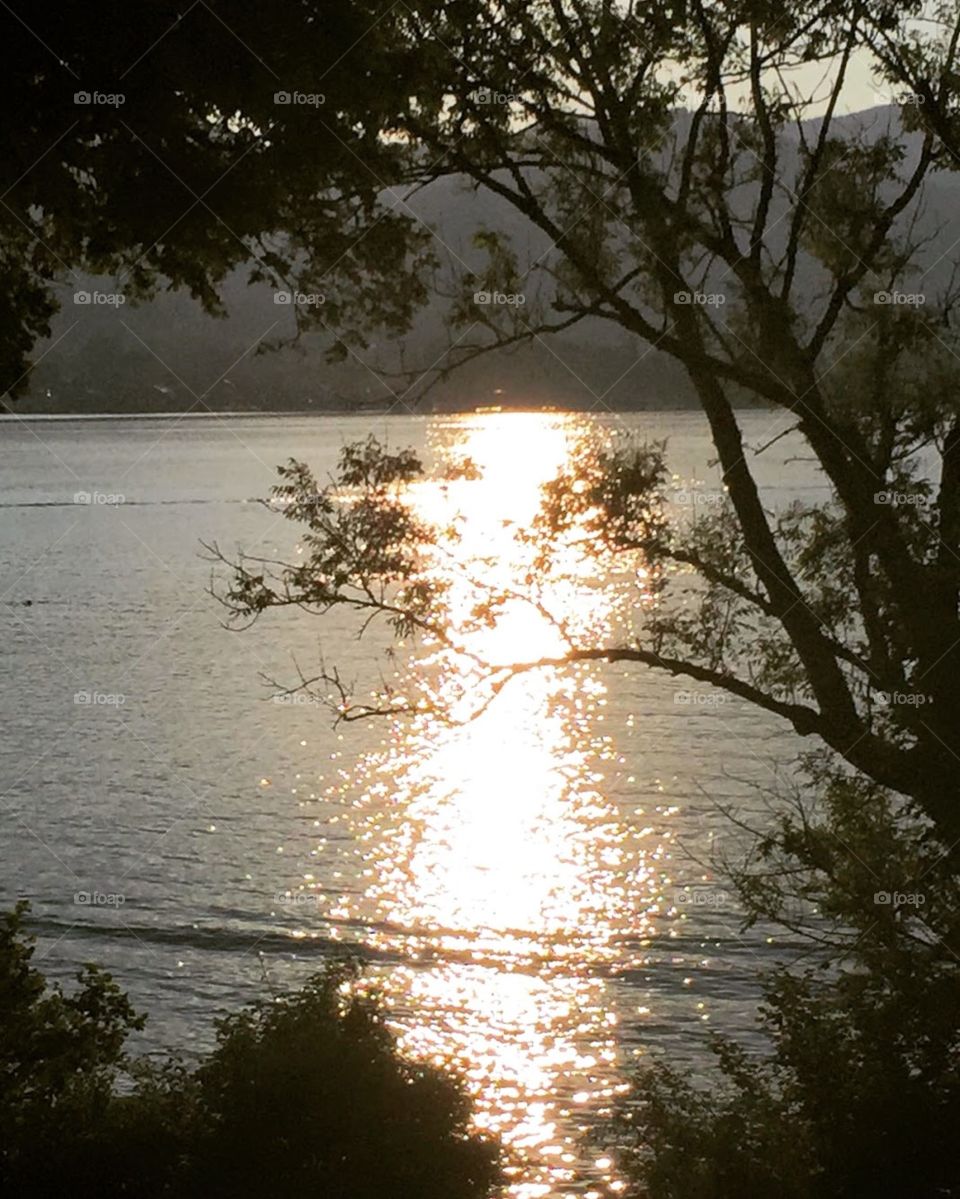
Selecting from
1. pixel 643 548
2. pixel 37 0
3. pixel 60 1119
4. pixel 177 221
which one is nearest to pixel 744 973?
pixel 643 548

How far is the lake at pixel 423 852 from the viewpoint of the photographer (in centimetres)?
2895

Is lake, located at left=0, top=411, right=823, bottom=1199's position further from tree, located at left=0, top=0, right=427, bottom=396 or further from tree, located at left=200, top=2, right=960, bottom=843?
tree, located at left=0, top=0, right=427, bottom=396

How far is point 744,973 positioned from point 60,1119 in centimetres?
1568

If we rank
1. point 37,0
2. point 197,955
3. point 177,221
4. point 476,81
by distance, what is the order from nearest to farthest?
1. point 37,0
2. point 177,221
3. point 476,81
4. point 197,955

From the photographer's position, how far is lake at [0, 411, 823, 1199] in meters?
29.0

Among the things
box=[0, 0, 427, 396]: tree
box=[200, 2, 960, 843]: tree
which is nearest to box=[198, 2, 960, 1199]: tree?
box=[200, 2, 960, 843]: tree

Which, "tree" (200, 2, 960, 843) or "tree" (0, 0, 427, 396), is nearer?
"tree" (0, 0, 427, 396)

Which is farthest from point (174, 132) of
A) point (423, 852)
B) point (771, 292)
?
point (423, 852)

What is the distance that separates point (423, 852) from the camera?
39.9m

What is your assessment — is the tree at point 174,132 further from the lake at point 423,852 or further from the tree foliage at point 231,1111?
the lake at point 423,852

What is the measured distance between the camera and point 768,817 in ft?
128

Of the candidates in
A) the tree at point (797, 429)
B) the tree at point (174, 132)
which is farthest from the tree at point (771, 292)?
the tree at point (174, 132)

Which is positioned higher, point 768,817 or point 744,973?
point 768,817

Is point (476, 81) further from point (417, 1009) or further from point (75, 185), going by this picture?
point (417, 1009)
